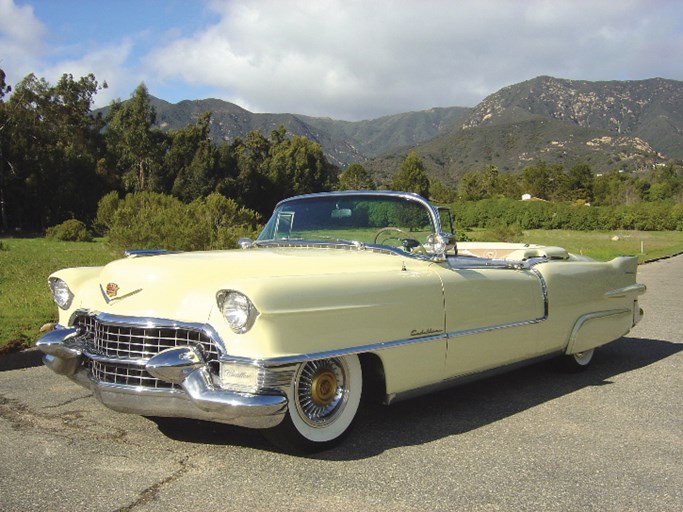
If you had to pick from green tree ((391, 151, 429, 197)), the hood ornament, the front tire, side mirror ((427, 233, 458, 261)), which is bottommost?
the front tire

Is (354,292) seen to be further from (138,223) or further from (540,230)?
(540,230)

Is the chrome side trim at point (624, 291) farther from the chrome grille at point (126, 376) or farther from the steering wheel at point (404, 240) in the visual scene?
the chrome grille at point (126, 376)

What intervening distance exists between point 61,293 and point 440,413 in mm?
2771

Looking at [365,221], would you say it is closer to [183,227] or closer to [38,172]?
[183,227]

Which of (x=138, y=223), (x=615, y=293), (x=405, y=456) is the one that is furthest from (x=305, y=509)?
(x=138, y=223)

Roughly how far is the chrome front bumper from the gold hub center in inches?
13.9

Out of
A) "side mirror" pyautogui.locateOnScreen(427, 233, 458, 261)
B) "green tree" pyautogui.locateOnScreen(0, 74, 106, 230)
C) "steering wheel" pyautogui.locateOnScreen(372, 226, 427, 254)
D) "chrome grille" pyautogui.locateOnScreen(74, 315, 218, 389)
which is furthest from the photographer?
"green tree" pyautogui.locateOnScreen(0, 74, 106, 230)

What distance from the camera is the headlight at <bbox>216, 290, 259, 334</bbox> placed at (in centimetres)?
321

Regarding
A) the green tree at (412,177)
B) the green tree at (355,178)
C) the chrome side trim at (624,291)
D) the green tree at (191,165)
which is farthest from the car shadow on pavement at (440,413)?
the green tree at (355,178)

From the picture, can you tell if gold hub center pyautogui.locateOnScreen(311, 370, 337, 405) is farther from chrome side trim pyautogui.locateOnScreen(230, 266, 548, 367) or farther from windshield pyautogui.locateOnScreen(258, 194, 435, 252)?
windshield pyautogui.locateOnScreen(258, 194, 435, 252)

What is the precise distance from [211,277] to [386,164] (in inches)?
6342

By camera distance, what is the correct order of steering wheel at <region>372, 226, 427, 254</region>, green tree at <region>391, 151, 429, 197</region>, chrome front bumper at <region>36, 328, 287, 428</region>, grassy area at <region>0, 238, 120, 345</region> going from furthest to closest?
green tree at <region>391, 151, 429, 197</region>
grassy area at <region>0, 238, 120, 345</region>
steering wheel at <region>372, 226, 427, 254</region>
chrome front bumper at <region>36, 328, 287, 428</region>

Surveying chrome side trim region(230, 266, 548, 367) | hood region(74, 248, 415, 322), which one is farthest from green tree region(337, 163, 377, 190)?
hood region(74, 248, 415, 322)

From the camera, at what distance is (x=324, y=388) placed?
11.8 ft
